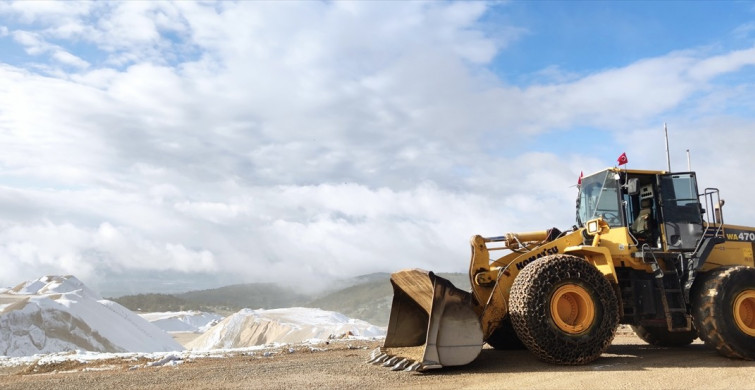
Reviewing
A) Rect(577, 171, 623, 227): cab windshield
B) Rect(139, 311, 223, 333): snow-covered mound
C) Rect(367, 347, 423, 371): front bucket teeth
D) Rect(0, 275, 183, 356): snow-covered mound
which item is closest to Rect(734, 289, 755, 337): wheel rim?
Rect(577, 171, 623, 227): cab windshield

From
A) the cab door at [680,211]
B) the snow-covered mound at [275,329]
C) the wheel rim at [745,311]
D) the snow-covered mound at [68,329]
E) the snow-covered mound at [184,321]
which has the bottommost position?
the snow-covered mound at [184,321]

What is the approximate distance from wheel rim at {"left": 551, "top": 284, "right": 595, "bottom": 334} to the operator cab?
190 centimetres

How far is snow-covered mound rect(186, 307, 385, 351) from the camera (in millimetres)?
25141

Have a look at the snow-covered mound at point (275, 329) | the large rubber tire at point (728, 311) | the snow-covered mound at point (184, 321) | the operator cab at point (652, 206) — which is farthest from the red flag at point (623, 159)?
the snow-covered mound at point (184, 321)

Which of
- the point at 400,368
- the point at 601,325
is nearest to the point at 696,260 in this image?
the point at 601,325

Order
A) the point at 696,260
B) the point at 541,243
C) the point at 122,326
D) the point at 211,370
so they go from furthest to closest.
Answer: the point at 122,326 < the point at 541,243 < the point at 696,260 < the point at 211,370

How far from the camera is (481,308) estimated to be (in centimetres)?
870

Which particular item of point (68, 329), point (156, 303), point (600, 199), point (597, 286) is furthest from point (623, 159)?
point (156, 303)

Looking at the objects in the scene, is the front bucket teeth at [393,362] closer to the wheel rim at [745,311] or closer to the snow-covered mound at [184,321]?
the wheel rim at [745,311]

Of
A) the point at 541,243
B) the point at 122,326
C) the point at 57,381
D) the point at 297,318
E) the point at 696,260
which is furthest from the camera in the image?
the point at 297,318

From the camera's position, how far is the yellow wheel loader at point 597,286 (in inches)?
309

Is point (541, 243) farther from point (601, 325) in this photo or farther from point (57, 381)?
point (57, 381)

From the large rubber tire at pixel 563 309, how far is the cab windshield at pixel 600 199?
1.60m

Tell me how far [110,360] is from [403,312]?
5.49 metres
